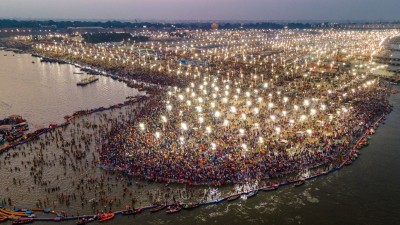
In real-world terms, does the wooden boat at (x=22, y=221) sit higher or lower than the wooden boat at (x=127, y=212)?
lower

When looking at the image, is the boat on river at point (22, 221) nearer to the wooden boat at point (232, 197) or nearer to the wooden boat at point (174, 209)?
the wooden boat at point (174, 209)

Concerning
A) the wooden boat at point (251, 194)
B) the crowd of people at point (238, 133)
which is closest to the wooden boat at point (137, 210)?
the crowd of people at point (238, 133)

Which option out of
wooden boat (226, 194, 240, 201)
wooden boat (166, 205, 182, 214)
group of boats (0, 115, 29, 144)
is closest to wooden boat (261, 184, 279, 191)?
wooden boat (226, 194, 240, 201)

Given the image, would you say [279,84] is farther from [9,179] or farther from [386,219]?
[9,179]

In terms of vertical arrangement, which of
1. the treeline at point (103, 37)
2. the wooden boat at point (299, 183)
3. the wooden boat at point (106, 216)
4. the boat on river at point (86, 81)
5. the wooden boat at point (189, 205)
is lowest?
the wooden boat at point (106, 216)

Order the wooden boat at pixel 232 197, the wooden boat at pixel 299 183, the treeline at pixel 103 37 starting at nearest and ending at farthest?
the wooden boat at pixel 232 197
the wooden boat at pixel 299 183
the treeline at pixel 103 37

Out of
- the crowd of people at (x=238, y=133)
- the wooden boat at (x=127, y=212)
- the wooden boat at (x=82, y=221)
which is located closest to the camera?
the wooden boat at (x=82, y=221)

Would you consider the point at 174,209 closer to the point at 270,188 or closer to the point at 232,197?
the point at 232,197

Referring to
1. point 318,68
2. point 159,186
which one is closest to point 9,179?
point 159,186
